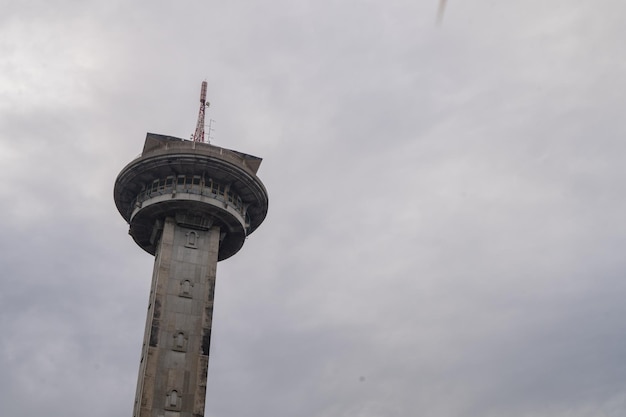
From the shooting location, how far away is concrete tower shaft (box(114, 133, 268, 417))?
60312 millimetres

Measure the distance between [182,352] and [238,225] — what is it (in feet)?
52.5

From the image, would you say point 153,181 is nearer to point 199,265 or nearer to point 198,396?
point 199,265

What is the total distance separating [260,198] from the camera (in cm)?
7369

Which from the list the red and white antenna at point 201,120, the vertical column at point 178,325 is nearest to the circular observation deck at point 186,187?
the vertical column at point 178,325

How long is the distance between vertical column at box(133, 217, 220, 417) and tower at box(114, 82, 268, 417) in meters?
0.09

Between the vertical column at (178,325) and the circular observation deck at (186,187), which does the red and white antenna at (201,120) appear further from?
the vertical column at (178,325)

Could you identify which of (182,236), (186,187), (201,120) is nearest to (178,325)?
Answer: (182,236)

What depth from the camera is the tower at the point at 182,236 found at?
60.3 m

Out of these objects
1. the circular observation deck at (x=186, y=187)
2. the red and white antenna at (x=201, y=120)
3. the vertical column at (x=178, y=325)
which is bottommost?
the vertical column at (x=178, y=325)

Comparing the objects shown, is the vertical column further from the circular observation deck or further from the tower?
the circular observation deck

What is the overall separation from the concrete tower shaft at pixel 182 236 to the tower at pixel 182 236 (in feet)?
0.30

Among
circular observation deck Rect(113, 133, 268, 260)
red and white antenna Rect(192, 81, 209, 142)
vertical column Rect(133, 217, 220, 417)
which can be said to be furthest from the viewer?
red and white antenna Rect(192, 81, 209, 142)

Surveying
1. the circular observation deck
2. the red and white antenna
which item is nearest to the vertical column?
the circular observation deck

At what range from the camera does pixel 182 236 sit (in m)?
68.6
